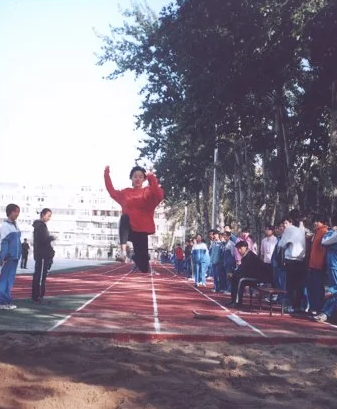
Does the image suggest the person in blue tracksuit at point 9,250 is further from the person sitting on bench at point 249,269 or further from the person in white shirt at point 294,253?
the person in white shirt at point 294,253

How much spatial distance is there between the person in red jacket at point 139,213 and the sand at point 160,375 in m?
1.18

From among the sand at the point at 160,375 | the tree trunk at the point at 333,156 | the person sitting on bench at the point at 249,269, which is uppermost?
the tree trunk at the point at 333,156

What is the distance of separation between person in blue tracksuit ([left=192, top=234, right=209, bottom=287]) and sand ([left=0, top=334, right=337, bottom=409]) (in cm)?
1064

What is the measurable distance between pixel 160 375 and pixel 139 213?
5.58ft

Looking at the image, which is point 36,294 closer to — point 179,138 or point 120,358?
point 120,358

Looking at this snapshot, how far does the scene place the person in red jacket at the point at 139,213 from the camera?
542 centimetres

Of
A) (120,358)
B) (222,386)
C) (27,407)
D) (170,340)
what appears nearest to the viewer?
(27,407)

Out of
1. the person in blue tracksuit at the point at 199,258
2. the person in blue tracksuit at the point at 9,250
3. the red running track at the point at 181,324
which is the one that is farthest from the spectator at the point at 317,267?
the person in blue tracksuit at the point at 199,258

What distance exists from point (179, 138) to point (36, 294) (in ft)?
58.7

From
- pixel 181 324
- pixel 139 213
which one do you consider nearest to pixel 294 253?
pixel 181 324

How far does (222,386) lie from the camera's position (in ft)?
15.5

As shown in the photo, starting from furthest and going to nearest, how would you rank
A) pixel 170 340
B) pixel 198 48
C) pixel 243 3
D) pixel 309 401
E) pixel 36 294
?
pixel 198 48 < pixel 243 3 < pixel 36 294 < pixel 170 340 < pixel 309 401

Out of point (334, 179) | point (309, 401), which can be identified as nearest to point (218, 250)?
point (334, 179)

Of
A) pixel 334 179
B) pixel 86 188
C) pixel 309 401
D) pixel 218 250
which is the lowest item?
pixel 309 401
